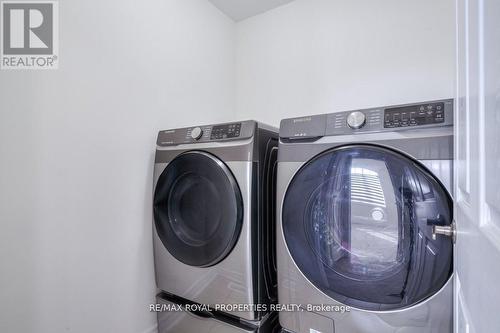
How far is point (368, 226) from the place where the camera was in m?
0.81

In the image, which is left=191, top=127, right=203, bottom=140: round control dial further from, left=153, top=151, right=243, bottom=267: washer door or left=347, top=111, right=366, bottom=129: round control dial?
left=347, top=111, right=366, bottom=129: round control dial

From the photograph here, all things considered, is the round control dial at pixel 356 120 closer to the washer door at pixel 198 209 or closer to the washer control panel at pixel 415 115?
the washer control panel at pixel 415 115

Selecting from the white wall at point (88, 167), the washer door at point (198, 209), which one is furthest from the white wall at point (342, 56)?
the washer door at point (198, 209)

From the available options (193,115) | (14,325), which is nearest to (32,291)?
(14,325)

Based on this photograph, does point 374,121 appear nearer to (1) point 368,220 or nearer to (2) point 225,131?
(1) point 368,220

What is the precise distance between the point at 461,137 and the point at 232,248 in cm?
83

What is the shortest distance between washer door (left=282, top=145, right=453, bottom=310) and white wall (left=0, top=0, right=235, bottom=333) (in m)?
0.86

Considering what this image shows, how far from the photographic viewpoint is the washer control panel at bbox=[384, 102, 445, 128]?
0.72m

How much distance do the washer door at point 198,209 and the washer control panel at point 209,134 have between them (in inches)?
3.1

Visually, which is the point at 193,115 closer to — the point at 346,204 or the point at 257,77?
the point at 257,77

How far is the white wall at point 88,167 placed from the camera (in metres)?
0.90

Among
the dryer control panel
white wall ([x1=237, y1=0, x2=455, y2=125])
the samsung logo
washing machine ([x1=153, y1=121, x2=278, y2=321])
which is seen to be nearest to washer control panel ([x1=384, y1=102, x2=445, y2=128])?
the dryer control panel

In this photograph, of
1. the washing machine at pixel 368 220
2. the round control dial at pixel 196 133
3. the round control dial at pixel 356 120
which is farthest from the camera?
the round control dial at pixel 196 133

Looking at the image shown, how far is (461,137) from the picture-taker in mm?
535
